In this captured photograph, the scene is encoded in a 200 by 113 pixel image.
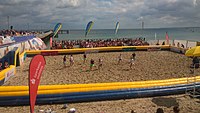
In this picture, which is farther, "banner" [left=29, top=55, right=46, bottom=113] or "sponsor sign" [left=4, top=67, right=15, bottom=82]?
"sponsor sign" [left=4, top=67, right=15, bottom=82]

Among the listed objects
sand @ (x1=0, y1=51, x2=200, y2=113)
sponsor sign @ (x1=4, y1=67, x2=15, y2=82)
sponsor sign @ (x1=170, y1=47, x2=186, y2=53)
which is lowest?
sand @ (x1=0, y1=51, x2=200, y2=113)

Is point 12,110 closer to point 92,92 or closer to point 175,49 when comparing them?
point 92,92

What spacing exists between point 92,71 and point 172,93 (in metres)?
6.70

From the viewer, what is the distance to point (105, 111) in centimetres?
798

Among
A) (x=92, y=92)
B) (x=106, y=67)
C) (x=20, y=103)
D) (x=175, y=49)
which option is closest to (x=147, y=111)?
(x=92, y=92)

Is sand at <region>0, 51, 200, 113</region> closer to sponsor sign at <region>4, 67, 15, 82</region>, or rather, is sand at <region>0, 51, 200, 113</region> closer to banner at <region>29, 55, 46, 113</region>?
sponsor sign at <region>4, 67, 15, 82</region>

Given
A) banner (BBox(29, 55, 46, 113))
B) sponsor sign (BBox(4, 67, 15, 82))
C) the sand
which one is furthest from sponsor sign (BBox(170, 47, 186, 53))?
banner (BBox(29, 55, 46, 113))

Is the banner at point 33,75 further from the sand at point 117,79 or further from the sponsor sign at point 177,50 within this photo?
the sponsor sign at point 177,50

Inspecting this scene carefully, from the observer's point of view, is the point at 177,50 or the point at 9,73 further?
the point at 177,50

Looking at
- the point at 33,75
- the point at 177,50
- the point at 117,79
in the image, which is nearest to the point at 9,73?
the point at 117,79

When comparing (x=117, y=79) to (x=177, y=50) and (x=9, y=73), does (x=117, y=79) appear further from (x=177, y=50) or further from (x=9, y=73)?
(x=177, y=50)

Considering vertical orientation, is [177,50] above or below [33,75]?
below

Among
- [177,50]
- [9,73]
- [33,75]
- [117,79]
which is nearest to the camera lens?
[33,75]

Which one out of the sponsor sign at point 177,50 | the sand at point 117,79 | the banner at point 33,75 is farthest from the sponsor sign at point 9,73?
the sponsor sign at point 177,50
